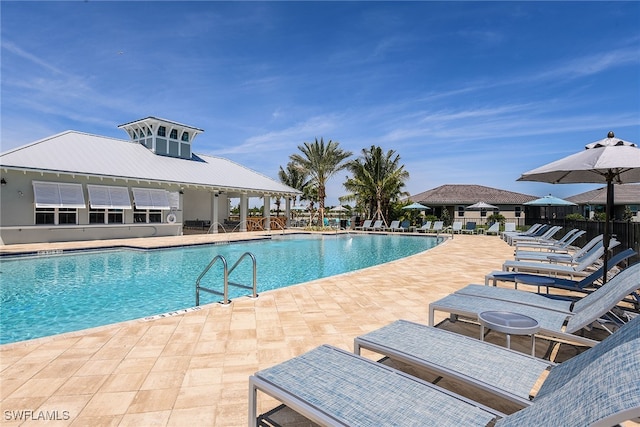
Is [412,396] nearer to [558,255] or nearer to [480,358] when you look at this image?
[480,358]

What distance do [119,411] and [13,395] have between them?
39.3 inches

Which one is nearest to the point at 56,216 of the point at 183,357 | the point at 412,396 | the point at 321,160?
the point at 183,357

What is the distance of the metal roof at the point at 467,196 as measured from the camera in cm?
3406

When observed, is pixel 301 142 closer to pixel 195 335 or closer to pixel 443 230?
pixel 443 230

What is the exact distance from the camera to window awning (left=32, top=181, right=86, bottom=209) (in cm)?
1459

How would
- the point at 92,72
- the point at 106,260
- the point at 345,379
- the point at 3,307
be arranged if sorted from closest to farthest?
the point at 345,379 → the point at 3,307 → the point at 106,260 → the point at 92,72

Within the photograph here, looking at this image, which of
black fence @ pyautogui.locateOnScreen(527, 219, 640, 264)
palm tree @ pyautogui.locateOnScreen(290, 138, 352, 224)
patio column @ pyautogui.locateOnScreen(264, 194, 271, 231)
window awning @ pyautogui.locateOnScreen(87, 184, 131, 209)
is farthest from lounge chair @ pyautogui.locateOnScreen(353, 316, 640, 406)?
palm tree @ pyautogui.locateOnScreen(290, 138, 352, 224)

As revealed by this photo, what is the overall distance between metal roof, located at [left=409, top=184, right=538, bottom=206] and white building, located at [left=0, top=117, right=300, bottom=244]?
1812 cm

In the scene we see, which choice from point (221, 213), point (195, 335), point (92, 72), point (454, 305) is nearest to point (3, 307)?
point (195, 335)

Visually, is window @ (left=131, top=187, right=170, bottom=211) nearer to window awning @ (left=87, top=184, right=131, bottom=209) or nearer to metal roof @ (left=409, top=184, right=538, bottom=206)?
window awning @ (left=87, top=184, right=131, bottom=209)

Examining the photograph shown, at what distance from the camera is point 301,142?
2839cm

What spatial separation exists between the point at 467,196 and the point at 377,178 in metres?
12.9

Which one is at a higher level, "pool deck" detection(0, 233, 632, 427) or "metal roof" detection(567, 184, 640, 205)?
"metal roof" detection(567, 184, 640, 205)

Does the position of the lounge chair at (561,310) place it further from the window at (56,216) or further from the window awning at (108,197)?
the window at (56,216)
